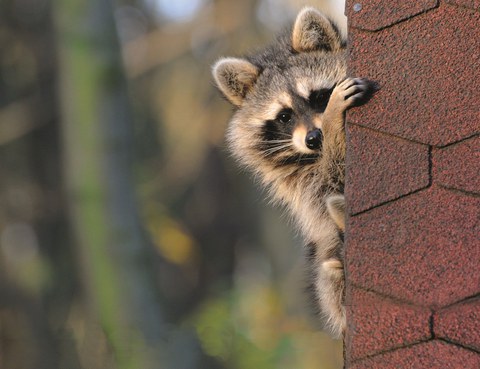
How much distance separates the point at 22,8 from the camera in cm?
1473

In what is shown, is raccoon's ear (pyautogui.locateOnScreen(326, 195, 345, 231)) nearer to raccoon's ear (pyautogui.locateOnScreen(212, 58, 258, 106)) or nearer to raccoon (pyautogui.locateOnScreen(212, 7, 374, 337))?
raccoon (pyautogui.locateOnScreen(212, 7, 374, 337))

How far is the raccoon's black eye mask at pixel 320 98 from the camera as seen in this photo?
462cm

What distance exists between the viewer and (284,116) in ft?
16.0

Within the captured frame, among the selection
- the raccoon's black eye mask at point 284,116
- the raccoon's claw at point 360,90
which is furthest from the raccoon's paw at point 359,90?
the raccoon's black eye mask at point 284,116

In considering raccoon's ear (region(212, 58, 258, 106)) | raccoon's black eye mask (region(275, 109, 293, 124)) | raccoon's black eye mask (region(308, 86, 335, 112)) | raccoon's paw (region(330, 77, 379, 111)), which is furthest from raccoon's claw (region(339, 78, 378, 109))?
raccoon's ear (region(212, 58, 258, 106))

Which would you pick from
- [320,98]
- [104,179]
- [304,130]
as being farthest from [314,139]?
[104,179]

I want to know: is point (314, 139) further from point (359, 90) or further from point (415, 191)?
point (415, 191)

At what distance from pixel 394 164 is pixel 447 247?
287 mm

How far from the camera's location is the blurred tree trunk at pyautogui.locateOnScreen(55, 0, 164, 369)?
7.05 metres

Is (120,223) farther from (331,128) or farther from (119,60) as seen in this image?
(331,128)

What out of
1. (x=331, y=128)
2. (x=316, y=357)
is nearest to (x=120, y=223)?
(x=316, y=357)

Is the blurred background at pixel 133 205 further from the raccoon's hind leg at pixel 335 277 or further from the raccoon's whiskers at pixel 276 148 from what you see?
the raccoon's hind leg at pixel 335 277

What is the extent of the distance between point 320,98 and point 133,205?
2.89m

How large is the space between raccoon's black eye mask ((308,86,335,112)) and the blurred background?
80 cm
